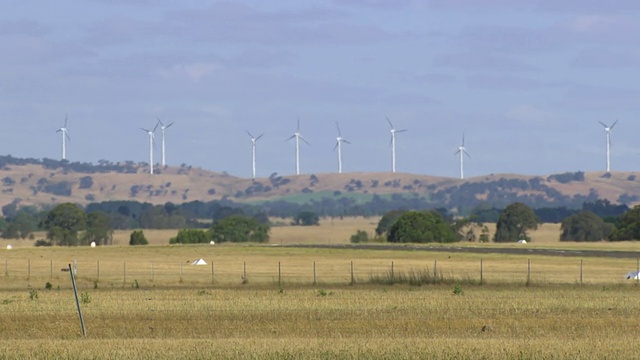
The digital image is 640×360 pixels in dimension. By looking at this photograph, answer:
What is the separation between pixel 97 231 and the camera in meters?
179

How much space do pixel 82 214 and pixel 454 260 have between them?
88.7 m

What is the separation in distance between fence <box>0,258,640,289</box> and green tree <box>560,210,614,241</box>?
66045 mm

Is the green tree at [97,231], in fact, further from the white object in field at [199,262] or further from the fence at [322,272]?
the white object in field at [199,262]

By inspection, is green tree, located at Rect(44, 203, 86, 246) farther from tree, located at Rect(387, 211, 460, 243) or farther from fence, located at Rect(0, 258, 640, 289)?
fence, located at Rect(0, 258, 640, 289)

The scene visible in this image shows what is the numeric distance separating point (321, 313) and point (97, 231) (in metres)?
127

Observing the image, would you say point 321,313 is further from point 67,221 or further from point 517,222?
point 517,222

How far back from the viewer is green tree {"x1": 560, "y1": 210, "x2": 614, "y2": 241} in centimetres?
17338

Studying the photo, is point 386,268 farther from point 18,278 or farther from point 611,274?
point 18,278

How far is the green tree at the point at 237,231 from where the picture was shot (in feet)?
573

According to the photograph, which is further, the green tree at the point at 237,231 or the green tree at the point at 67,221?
the green tree at the point at 67,221

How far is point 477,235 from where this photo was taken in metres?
188

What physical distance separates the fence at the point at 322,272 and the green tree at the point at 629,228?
158ft

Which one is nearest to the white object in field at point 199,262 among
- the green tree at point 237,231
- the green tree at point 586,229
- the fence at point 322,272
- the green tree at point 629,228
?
the fence at point 322,272

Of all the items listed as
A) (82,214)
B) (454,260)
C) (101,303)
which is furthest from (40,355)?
(82,214)
